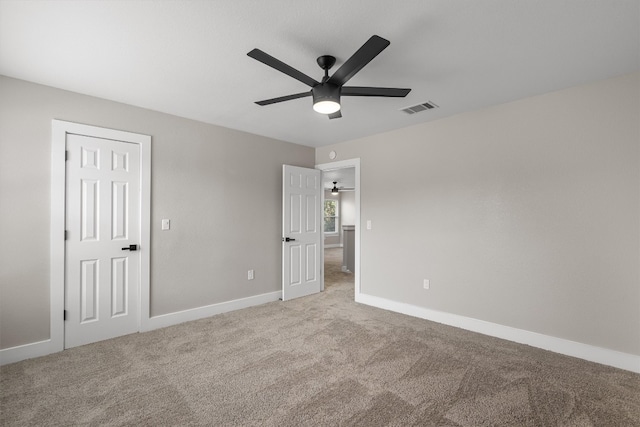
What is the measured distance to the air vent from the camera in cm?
314

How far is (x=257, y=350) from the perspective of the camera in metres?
2.80

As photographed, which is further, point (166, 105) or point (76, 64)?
point (166, 105)

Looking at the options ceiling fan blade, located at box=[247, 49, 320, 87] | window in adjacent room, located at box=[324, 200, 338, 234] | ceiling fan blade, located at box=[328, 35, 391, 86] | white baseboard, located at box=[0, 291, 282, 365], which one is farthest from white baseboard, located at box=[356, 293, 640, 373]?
window in adjacent room, located at box=[324, 200, 338, 234]

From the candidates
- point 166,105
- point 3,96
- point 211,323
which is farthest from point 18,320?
point 166,105

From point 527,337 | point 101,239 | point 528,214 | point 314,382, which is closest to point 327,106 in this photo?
point 314,382

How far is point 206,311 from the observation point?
3.75 meters

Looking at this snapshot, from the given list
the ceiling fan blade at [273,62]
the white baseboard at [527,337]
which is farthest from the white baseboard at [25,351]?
the white baseboard at [527,337]

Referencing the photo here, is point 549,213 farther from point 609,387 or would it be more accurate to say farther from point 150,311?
point 150,311

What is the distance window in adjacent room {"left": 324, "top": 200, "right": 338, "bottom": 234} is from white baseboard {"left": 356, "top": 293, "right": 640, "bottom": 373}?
799 centimetres

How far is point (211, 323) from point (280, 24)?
126 inches

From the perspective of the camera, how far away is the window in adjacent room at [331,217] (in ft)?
39.6

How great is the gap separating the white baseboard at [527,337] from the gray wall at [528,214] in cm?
5

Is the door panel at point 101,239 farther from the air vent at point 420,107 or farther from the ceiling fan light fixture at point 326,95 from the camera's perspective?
the air vent at point 420,107

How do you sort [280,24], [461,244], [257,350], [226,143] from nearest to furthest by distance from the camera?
[280,24] < [257,350] < [461,244] < [226,143]
